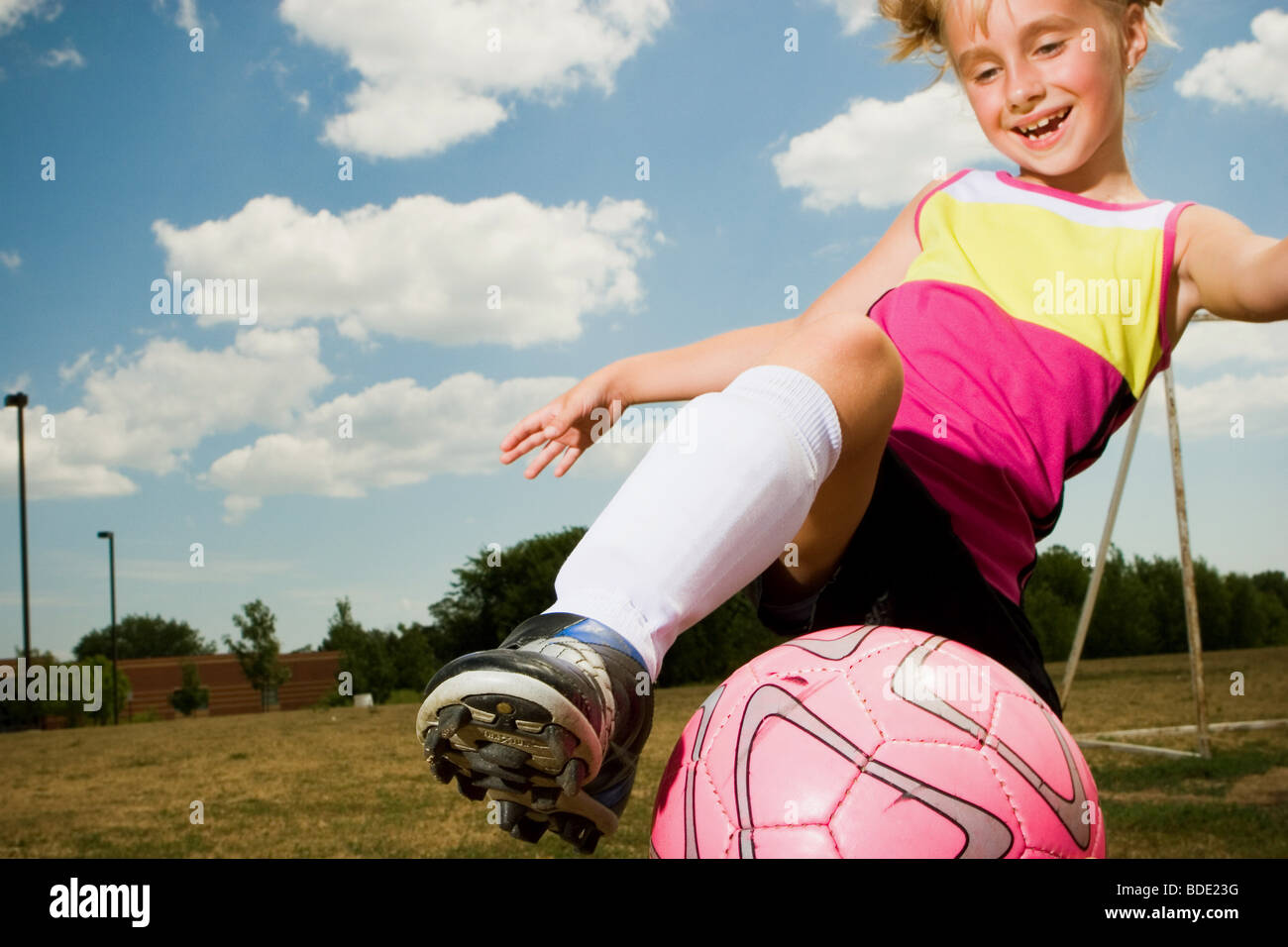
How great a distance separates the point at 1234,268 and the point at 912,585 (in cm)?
68

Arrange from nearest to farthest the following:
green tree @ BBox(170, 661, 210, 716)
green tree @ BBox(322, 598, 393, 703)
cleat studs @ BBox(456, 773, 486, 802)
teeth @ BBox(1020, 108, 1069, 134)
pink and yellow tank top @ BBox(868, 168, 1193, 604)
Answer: cleat studs @ BBox(456, 773, 486, 802)
pink and yellow tank top @ BBox(868, 168, 1193, 604)
teeth @ BBox(1020, 108, 1069, 134)
green tree @ BBox(322, 598, 393, 703)
green tree @ BBox(170, 661, 210, 716)

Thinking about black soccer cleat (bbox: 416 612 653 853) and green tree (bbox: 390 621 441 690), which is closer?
black soccer cleat (bbox: 416 612 653 853)

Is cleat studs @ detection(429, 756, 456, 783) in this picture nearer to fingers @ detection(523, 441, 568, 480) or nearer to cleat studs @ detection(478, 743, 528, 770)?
cleat studs @ detection(478, 743, 528, 770)

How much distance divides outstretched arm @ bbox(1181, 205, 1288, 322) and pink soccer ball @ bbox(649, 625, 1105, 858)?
0.69 metres

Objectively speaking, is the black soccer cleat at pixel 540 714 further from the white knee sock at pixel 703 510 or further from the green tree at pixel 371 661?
the green tree at pixel 371 661

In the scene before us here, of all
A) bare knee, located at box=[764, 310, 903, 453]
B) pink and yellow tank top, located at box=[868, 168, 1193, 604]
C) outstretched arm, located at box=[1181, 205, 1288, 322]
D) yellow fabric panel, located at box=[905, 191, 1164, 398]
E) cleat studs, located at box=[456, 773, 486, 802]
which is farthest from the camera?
yellow fabric panel, located at box=[905, 191, 1164, 398]

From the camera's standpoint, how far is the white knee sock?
1.14m

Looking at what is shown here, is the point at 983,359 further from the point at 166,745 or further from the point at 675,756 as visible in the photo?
the point at 166,745

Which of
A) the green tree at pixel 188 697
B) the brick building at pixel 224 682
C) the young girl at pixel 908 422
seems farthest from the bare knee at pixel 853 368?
the brick building at pixel 224 682

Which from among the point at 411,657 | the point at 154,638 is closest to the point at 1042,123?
the point at 411,657

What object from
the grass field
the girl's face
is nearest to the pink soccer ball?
the girl's face

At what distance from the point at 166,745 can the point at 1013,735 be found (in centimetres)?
1059
